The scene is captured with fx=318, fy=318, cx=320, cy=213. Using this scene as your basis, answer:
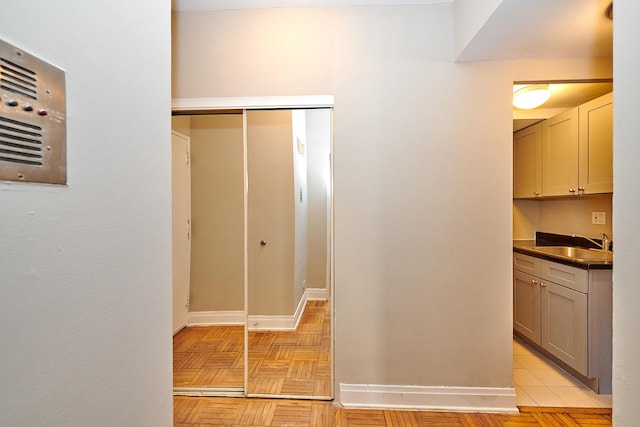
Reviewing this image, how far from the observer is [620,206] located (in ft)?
2.98

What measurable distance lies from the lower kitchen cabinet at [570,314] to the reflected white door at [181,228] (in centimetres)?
318

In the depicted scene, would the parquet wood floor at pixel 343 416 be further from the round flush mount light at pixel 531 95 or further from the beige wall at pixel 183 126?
the round flush mount light at pixel 531 95

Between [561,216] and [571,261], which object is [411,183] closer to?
[571,261]

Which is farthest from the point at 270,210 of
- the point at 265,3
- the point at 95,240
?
the point at 95,240

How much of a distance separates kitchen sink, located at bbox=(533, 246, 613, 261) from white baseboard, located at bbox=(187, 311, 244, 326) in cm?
281

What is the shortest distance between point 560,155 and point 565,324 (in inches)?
60.5

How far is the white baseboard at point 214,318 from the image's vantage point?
119 inches

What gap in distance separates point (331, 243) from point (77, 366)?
1689 mm

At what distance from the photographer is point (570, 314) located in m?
2.40

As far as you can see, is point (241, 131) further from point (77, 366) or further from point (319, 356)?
point (77, 366)

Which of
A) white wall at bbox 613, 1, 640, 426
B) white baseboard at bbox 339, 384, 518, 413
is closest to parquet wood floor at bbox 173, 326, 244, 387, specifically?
white baseboard at bbox 339, 384, 518, 413

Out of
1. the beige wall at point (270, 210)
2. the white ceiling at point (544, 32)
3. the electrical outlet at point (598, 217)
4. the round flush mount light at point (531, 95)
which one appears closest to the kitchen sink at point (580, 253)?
the electrical outlet at point (598, 217)

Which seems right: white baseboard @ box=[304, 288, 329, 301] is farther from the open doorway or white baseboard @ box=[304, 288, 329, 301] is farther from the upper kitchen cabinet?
the upper kitchen cabinet

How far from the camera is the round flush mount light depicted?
2695 mm
